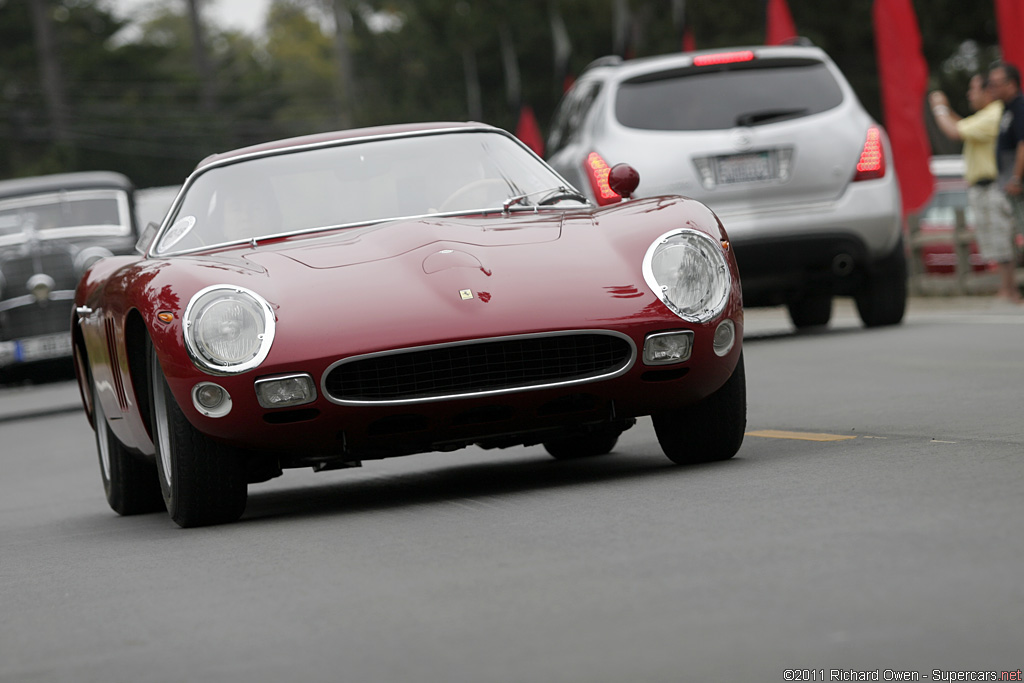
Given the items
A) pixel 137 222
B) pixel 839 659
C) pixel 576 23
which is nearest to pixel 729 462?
pixel 839 659

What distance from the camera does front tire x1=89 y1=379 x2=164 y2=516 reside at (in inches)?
285

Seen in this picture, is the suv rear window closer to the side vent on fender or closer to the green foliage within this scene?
the side vent on fender

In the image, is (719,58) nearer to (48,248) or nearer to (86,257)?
(86,257)

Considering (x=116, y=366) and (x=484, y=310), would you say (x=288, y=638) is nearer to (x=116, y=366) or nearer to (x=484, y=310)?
(x=484, y=310)

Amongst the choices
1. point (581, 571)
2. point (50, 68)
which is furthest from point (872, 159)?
point (50, 68)

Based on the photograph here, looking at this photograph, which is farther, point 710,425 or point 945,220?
point 945,220

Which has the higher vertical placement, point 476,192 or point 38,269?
point 476,192

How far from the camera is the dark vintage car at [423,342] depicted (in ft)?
19.0

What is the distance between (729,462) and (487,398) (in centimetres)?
102

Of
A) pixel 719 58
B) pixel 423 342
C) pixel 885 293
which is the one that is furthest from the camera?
pixel 885 293

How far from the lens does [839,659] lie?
326 centimetres

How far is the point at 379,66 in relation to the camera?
83.6 m

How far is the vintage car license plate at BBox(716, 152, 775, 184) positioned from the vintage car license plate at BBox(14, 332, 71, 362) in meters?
7.72

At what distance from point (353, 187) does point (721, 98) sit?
20.8ft
